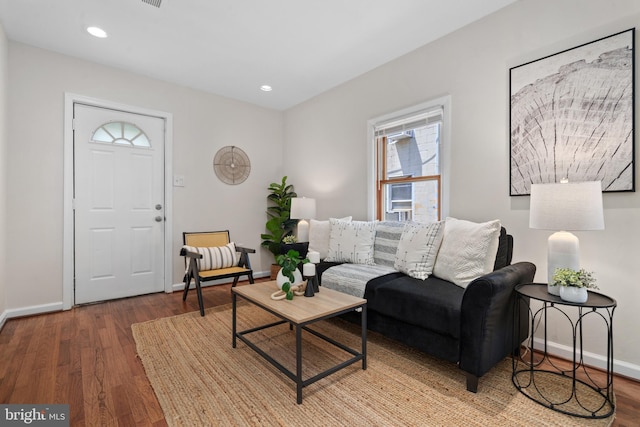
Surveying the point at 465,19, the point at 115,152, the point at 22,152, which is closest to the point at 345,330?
the point at 465,19

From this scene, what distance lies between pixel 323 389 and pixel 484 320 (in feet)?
3.18

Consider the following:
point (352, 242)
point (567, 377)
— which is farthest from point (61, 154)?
point (567, 377)

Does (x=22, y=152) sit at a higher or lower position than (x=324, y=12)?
lower

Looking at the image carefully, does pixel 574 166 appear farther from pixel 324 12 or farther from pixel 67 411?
pixel 67 411

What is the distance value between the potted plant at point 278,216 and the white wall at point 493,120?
859 mm

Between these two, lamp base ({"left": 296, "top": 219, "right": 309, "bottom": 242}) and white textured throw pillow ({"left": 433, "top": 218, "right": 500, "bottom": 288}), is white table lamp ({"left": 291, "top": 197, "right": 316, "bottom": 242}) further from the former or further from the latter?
white textured throw pillow ({"left": 433, "top": 218, "right": 500, "bottom": 288})

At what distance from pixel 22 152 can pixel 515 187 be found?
4382 millimetres

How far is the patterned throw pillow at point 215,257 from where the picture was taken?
10.6 ft

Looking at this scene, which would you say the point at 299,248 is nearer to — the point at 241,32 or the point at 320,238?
the point at 320,238

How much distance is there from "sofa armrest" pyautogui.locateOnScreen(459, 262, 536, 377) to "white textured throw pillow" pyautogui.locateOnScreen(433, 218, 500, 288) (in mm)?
256

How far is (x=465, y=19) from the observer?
249cm

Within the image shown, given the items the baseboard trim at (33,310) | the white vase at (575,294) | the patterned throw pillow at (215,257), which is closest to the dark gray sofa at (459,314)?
the white vase at (575,294)

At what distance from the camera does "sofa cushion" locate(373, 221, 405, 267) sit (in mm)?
2699

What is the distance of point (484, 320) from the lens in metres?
1.61
